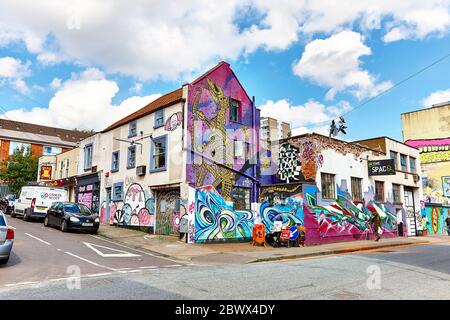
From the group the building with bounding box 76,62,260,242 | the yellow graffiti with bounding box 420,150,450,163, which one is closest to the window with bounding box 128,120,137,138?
the building with bounding box 76,62,260,242

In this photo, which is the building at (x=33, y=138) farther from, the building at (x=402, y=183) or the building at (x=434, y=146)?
the building at (x=434, y=146)

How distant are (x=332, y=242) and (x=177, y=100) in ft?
38.1

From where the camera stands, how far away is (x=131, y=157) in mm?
22172

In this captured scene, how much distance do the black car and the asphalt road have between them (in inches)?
49.8

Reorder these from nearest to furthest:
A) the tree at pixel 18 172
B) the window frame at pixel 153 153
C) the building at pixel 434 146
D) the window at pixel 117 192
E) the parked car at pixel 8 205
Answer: the window frame at pixel 153 153
the window at pixel 117 192
the parked car at pixel 8 205
the tree at pixel 18 172
the building at pixel 434 146

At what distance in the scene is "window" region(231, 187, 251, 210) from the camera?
19.7 metres

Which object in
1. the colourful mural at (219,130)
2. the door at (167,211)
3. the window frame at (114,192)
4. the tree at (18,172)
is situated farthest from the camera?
the tree at (18,172)

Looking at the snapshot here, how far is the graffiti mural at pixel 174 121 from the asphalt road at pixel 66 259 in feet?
21.6

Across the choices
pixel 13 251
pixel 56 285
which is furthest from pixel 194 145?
pixel 56 285

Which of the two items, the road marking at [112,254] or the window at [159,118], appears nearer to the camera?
the road marking at [112,254]

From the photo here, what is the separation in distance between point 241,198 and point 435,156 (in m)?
29.9

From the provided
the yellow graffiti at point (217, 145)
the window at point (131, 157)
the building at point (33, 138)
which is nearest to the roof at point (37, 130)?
the building at point (33, 138)

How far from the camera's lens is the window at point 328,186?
20797 mm
